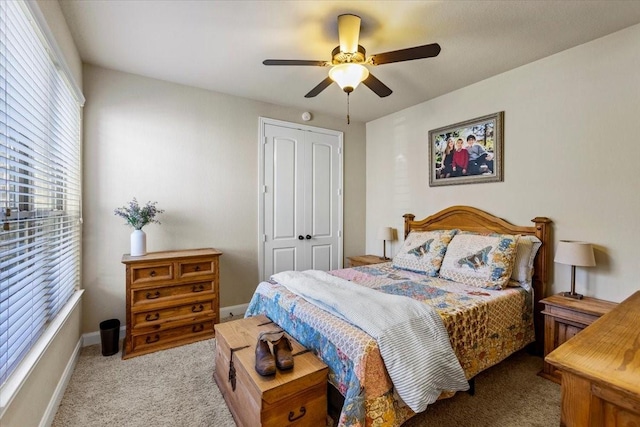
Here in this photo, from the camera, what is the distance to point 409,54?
6.39 feet

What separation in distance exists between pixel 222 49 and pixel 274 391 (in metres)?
2.63

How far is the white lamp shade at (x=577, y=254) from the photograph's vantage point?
2.25 meters

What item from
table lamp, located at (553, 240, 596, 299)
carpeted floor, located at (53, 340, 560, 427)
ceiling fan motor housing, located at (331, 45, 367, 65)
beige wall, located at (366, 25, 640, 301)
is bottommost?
carpeted floor, located at (53, 340, 560, 427)

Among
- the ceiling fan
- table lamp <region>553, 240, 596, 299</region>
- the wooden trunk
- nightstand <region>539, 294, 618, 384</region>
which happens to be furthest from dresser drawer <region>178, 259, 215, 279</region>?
table lamp <region>553, 240, 596, 299</region>

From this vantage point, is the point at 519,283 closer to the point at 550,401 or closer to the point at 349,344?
the point at 550,401

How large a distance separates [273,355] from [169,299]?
1.67 m

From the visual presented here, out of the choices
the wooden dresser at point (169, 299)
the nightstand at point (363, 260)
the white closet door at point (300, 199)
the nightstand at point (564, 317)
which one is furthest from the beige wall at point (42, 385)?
the nightstand at point (564, 317)

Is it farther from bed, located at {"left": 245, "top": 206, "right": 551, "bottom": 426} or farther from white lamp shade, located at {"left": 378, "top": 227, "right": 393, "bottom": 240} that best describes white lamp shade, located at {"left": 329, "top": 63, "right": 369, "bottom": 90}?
white lamp shade, located at {"left": 378, "top": 227, "right": 393, "bottom": 240}

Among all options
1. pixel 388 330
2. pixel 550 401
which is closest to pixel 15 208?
pixel 388 330

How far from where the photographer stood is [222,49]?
100 inches

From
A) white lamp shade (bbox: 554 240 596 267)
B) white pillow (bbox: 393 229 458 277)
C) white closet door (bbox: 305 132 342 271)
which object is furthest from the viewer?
white closet door (bbox: 305 132 342 271)

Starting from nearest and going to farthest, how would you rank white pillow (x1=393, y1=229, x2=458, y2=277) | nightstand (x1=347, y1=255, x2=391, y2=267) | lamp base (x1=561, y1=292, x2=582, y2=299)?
lamp base (x1=561, y1=292, x2=582, y2=299) < white pillow (x1=393, y1=229, x2=458, y2=277) < nightstand (x1=347, y1=255, x2=391, y2=267)

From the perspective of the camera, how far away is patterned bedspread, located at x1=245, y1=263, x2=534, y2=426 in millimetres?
1492

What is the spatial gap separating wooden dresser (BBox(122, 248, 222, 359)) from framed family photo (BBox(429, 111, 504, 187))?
278cm
